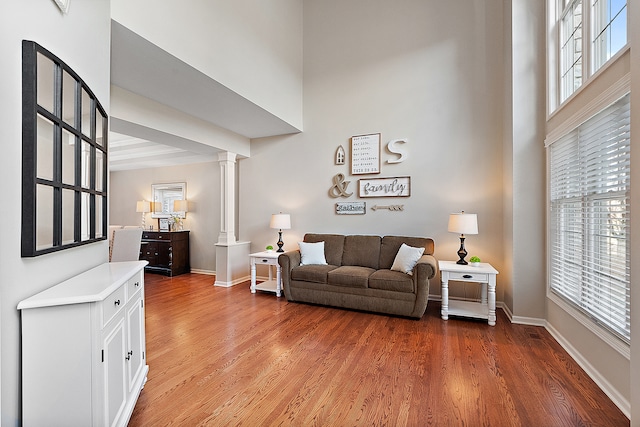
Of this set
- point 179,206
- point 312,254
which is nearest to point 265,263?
point 312,254

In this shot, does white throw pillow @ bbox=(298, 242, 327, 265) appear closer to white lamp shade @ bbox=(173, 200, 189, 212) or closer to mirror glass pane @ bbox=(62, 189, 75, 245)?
mirror glass pane @ bbox=(62, 189, 75, 245)

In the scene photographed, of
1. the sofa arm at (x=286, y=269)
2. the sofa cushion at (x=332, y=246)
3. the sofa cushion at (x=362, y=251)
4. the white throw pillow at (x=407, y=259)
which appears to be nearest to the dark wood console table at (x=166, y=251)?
the sofa arm at (x=286, y=269)

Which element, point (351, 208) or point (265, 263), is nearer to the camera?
point (265, 263)

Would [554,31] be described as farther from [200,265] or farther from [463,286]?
[200,265]

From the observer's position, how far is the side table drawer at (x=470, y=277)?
3.31 metres

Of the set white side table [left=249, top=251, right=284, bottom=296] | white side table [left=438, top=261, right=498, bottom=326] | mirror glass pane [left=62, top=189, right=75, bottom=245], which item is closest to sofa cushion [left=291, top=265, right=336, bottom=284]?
white side table [left=249, top=251, right=284, bottom=296]

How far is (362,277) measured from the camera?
3615 millimetres

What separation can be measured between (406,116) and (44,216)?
411 centimetres

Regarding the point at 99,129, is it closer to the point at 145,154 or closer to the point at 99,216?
the point at 99,216

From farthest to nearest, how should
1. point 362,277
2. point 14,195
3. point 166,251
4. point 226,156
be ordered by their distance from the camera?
1. point 166,251
2. point 226,156
3. point 362,277
4. point 14,195

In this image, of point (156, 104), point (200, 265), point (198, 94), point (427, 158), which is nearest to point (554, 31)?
point (427, 158)

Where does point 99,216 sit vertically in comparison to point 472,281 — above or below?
above

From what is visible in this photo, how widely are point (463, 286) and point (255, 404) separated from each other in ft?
10.4

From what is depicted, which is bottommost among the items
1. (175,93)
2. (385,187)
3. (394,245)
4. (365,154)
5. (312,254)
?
(312,254)
